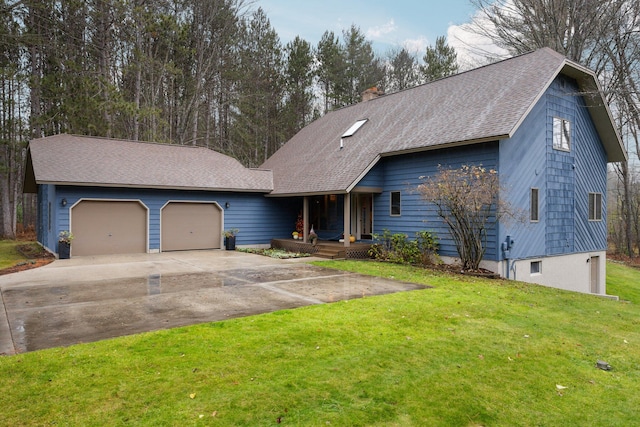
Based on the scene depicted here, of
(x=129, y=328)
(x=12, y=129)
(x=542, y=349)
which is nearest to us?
(x=542, y=349)

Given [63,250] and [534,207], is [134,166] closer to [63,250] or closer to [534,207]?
[63,250]

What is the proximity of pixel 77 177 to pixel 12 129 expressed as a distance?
10526mm

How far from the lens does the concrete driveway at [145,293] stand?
505 centimetres

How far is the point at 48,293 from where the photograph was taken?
7109 mm

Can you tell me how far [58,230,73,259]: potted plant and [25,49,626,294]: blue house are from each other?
1.08 feet

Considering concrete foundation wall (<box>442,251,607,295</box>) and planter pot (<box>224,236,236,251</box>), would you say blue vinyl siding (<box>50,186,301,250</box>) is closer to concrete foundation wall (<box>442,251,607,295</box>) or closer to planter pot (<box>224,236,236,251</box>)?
planter pot (<box>224,236,236,251</box>)

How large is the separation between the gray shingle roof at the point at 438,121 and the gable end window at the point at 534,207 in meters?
2.45

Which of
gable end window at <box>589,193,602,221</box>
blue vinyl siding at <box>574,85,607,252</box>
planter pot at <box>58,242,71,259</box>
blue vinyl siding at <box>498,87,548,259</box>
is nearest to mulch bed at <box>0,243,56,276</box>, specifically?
planter pot at <box>58,242,71,259</box>

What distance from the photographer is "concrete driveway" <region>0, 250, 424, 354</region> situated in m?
5.05

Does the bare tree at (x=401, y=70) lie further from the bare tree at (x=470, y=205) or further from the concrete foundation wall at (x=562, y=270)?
the bare tree at (x=470, y=205)

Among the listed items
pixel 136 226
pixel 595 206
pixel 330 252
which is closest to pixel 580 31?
pixel 595 206

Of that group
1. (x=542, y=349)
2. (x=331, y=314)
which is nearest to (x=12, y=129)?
(x=331, y=314)

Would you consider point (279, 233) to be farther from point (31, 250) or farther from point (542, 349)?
point (542, 349)

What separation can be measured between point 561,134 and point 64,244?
50.5ft
